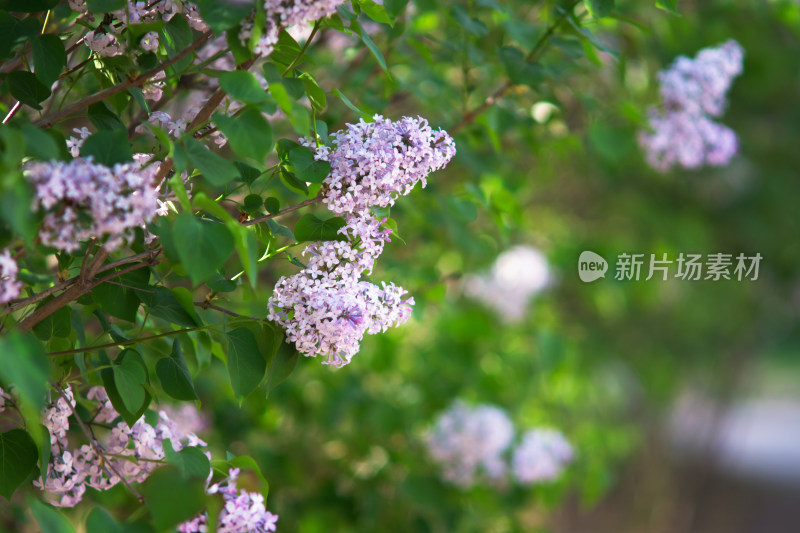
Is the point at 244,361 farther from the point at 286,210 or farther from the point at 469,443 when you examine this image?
the point at 469,443

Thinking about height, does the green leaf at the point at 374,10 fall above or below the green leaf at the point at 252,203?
above

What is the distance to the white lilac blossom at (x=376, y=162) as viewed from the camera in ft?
2.34

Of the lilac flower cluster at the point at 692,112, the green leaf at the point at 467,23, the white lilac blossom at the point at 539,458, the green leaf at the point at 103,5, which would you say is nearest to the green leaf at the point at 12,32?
the green leaf at the point at 103,5

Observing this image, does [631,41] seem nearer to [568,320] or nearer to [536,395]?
[536,395]

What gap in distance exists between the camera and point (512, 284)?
8.29ft

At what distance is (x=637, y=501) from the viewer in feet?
12.9

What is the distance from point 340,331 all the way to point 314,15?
29 cm

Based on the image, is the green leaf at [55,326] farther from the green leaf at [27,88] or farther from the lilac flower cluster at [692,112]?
the lilac flower cluster at [692,112]

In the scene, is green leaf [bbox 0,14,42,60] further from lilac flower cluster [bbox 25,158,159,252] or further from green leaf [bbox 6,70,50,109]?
lilac flower cluster [bbox 25,158,159,252]

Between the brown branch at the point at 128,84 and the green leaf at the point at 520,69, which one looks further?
the green leaf at the point at 520,69

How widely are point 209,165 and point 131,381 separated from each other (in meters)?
0.24

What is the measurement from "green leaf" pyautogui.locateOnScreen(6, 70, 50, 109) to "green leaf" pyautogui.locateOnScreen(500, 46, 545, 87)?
2.00 feet

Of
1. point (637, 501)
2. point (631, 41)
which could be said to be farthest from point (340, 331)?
point (637, 501)

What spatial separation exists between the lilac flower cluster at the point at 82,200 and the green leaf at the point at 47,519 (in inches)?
7.6
